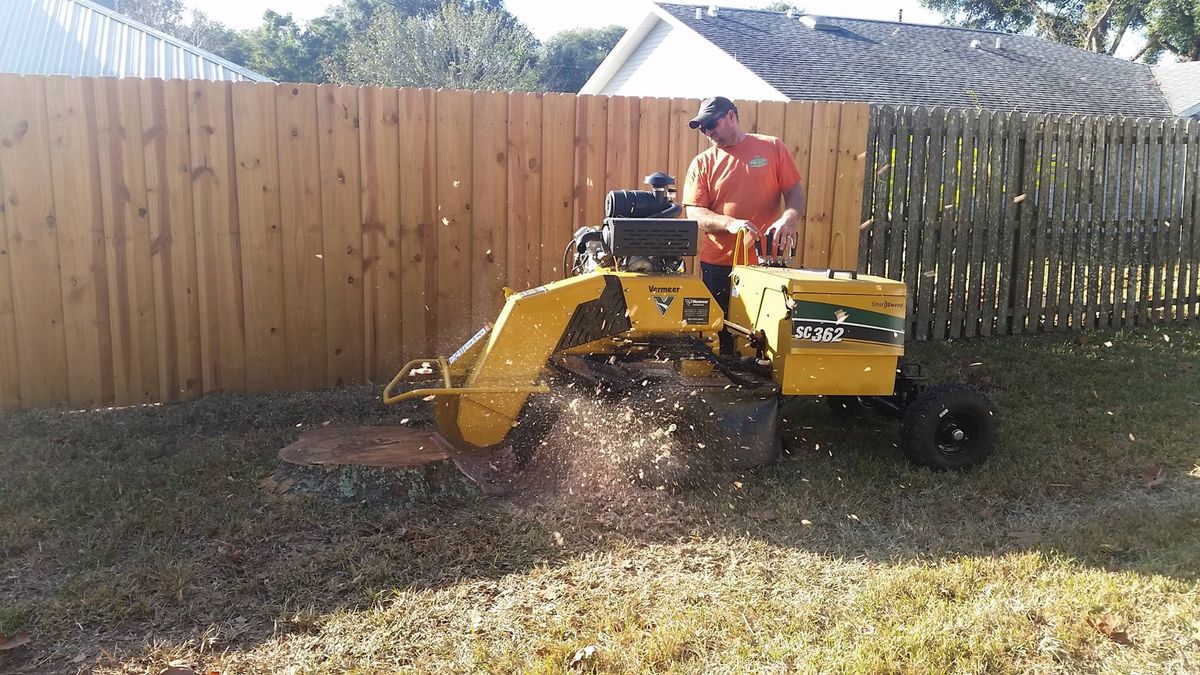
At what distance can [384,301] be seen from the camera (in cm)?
638

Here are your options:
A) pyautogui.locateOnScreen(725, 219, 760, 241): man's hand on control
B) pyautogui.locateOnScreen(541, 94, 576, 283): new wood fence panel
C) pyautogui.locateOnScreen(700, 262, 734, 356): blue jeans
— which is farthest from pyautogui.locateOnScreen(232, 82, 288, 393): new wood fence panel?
pyautogui.locateOnScreen(725, 219, 760, 241): man's hand on control

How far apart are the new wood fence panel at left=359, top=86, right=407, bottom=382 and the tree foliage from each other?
3614 cm

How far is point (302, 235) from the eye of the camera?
241 inches

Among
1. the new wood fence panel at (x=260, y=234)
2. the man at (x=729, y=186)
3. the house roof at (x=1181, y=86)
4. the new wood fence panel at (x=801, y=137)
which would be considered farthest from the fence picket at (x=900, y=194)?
the house roof at (x=1181, y=86)

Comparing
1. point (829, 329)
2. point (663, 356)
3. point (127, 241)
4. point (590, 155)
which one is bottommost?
point (663, 356)

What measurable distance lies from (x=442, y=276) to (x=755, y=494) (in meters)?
2.99

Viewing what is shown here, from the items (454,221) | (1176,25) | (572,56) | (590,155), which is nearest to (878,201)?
(590,155)

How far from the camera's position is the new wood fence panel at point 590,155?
662cm

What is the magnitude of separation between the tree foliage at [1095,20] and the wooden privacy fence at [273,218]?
113 feet

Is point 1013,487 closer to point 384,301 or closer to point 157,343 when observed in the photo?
point 384,301

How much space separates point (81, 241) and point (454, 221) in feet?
7.77

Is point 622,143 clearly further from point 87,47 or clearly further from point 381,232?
point 87,47

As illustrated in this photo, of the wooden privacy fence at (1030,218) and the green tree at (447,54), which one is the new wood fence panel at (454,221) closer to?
the wooden privacy fence at (1030,218)

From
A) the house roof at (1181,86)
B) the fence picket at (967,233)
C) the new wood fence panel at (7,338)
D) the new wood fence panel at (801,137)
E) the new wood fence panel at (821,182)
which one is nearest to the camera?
the new wood fence panel at (7,338)
